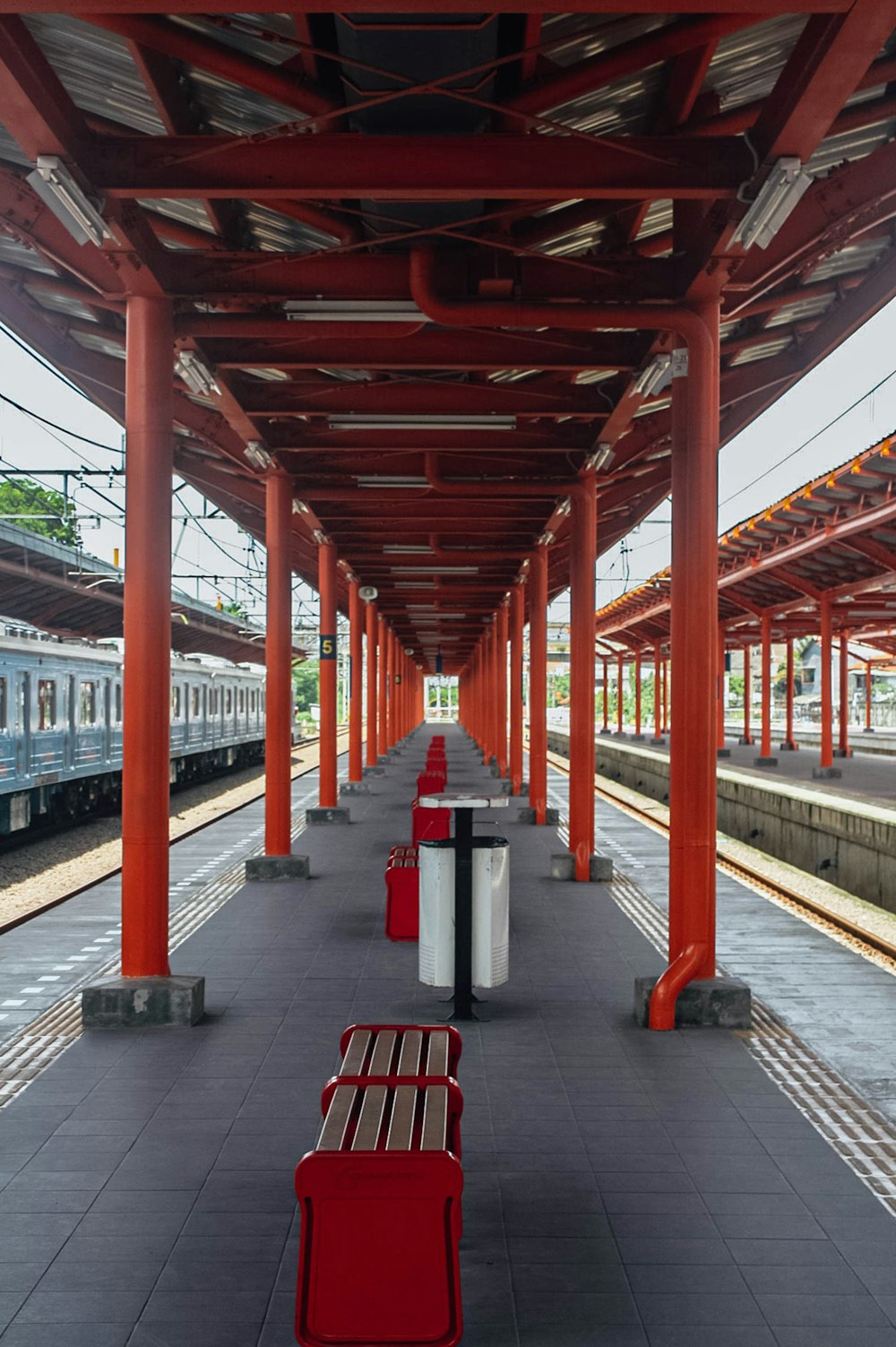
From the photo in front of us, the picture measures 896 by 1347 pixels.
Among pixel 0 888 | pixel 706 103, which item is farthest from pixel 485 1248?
pixel 0 888

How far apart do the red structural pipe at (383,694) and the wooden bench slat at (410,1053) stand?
28.4 metres

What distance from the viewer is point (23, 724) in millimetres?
16547

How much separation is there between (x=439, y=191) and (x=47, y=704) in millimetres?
13942

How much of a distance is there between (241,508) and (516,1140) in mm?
11839

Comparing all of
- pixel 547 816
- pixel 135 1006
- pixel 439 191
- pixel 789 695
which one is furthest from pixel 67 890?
A: pixel 789 695

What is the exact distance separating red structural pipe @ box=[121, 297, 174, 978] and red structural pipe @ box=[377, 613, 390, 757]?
84.8ft

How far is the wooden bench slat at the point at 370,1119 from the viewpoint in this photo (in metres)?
3.46

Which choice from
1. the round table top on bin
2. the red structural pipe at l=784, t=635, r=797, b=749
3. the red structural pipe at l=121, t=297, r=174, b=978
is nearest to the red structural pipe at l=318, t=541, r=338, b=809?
the red structural pipe at l=121, t=297, r=174, b=978

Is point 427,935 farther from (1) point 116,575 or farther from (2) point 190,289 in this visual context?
(1) point 116,575

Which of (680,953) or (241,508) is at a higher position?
(241,508)

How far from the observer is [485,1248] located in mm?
3977

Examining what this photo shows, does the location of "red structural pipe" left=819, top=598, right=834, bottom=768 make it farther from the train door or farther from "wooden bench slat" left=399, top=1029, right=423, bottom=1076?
"wooden bench slat" left=399, top=1029, right=423, bottom=1076

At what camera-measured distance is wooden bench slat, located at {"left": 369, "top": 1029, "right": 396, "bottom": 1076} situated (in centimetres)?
423

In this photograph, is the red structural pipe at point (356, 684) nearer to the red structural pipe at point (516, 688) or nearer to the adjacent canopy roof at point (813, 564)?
the red structural pipe at point (516, 688)
